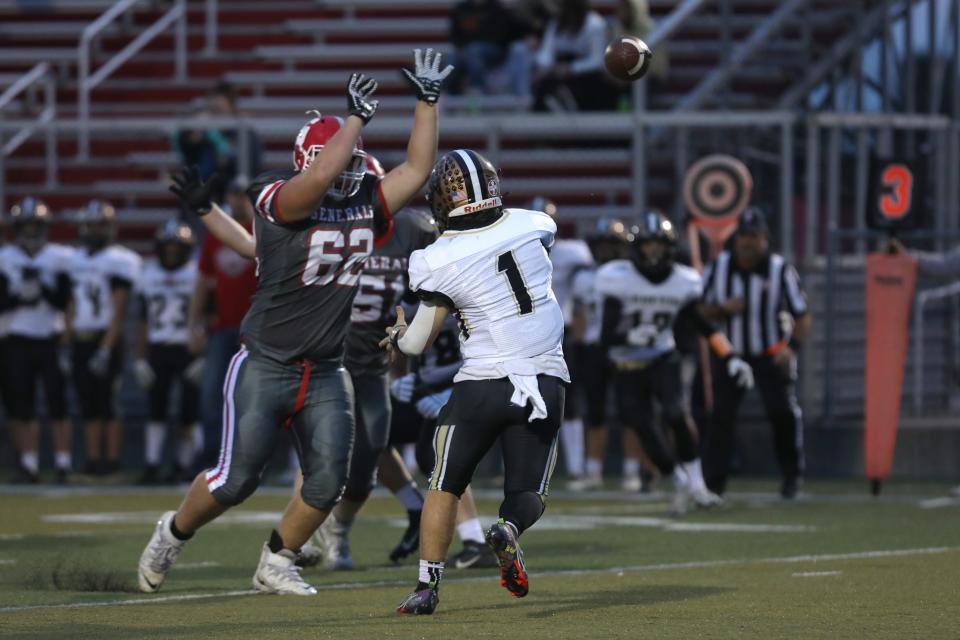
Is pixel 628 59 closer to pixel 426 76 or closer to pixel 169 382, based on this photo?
pixel 426 76

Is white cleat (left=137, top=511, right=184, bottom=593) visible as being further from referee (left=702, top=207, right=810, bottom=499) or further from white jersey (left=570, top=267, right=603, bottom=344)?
white jersey (left=570, top=267, right=603, bottom=344)

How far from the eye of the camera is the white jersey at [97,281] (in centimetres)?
1570

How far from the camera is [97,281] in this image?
1570 centimetres

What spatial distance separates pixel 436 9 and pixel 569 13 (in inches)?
116

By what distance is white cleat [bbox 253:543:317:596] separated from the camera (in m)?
7.80

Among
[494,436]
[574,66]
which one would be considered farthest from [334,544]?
[574,66]

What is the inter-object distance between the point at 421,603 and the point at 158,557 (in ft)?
4.80

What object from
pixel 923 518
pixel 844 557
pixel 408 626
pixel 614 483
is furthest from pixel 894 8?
pixel 408 626

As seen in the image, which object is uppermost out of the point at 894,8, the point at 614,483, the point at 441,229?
the point at 894,8

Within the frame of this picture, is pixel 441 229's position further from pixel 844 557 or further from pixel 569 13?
pixel 569 13

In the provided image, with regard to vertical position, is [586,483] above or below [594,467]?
below

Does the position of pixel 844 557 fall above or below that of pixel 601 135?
below

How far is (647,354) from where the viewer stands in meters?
12.7

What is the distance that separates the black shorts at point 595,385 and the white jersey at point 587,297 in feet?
0.39
